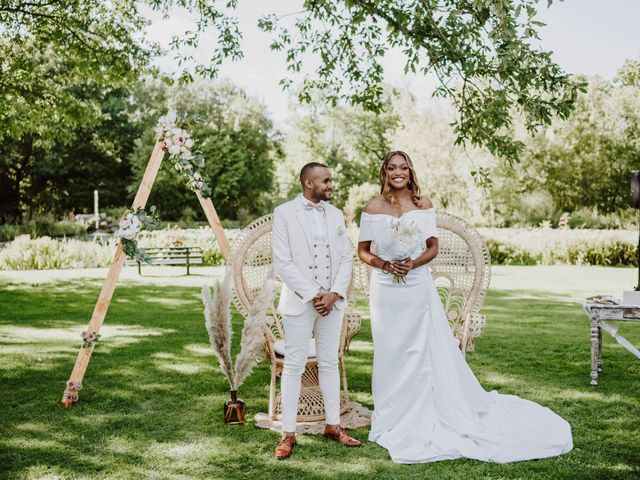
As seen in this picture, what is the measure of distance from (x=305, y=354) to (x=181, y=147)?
2.37m

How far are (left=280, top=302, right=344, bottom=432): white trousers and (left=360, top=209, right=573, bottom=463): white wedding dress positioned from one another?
52cm

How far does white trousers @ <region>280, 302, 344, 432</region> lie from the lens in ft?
15.0

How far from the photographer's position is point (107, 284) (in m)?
5.73

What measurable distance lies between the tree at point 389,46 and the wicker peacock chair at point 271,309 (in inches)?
99.5

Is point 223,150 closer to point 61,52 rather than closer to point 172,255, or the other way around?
point 172,255

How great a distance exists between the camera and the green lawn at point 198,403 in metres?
4.19

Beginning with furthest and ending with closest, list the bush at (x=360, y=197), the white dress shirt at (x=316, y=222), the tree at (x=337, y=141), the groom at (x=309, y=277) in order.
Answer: the tree at (x=337, y=141) → the bush at (x=360, y=197) → the white dress shirt at (x=316, y=222) → the groom at (x=309, y=277)

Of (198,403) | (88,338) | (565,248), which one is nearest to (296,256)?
(198,403)

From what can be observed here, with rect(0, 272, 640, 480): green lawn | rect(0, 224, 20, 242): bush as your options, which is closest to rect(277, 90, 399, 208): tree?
rect(0, 224, 20, 242): bush

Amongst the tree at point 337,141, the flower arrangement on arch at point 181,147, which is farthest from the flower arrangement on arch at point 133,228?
the tree at point 337,141

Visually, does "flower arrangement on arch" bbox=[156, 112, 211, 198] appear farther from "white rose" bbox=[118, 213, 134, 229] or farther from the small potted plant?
the small potted plant

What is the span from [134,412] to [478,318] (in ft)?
10.7

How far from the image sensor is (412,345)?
5.04 m

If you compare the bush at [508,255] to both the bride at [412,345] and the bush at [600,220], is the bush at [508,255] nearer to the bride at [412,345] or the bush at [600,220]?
the bush at [600,220]
